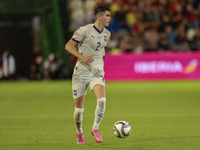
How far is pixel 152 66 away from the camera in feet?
64.0

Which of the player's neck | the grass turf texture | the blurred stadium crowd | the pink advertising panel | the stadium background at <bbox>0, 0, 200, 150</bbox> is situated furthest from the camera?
the blurred stadium crowd

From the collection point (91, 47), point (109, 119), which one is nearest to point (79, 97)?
point (91, 47)

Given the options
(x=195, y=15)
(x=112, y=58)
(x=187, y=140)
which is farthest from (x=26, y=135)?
(x=195, y=15)

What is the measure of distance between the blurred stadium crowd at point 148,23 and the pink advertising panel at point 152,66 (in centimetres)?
79

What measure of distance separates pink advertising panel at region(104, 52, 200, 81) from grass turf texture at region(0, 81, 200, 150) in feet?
14.5

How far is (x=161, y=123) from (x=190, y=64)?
11738 millimetres

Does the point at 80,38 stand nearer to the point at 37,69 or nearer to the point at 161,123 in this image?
the point at 161,123

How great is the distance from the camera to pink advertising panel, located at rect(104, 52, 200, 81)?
19.4 m

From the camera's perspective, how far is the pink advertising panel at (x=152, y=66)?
63.7ft

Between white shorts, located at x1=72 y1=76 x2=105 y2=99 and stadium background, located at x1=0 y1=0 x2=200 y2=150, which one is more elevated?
white shorts, located at x1=72 y1=76 x2=105 y2=99

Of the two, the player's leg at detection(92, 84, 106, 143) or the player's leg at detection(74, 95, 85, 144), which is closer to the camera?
the player's leg at detection(92, 84, 106, 143)

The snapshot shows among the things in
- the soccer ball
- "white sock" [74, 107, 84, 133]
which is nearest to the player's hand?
"white sock" [74, 107, 84, 133]

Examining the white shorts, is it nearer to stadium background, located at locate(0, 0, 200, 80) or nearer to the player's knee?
the player's knee

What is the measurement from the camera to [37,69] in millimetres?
20469
